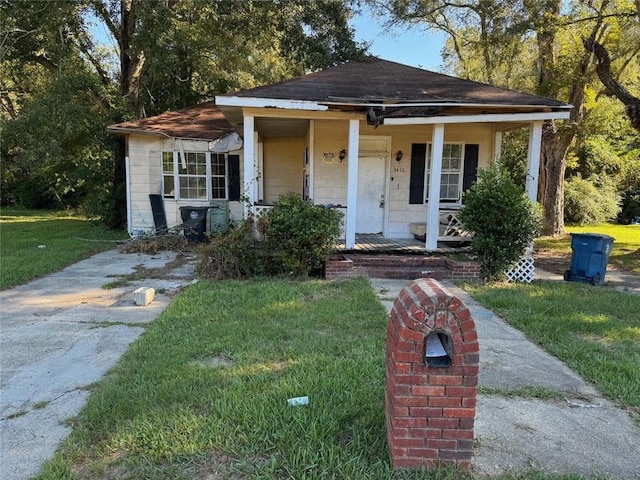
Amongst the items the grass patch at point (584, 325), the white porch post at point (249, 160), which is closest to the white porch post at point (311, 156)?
the white porch post at point (249, 160)

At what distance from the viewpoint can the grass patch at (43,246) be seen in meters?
7.36

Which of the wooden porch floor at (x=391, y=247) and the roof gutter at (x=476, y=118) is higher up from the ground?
the roof gutter at (x=476, y=118)

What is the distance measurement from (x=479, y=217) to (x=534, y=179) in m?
1.55

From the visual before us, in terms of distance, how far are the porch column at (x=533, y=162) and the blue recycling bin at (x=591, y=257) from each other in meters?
1.19

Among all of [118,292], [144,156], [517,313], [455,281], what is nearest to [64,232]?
[144,156]

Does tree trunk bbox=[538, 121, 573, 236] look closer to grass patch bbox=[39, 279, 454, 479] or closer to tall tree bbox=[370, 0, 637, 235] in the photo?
tall tree bbox=[370, 0, 637, 235]

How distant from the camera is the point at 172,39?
460 inches

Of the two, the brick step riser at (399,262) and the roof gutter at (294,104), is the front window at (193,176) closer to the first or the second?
the roof gutter at (294,104)

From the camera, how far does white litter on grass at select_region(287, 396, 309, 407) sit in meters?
2.89

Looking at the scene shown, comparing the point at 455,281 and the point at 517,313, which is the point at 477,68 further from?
the point at 517,313

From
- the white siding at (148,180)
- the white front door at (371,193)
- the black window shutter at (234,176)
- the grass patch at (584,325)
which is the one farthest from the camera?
the black window shutter at (234,176)

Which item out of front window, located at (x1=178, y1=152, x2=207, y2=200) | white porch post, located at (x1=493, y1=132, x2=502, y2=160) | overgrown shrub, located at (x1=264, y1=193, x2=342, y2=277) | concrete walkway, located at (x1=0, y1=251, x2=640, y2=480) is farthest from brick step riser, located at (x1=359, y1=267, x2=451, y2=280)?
front window, located at (x1=178, y1=152, x2=207, y2=200)

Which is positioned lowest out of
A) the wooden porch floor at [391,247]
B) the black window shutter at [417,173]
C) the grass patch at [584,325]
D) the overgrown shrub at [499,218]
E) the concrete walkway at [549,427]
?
the concrete walkway at [549,427]

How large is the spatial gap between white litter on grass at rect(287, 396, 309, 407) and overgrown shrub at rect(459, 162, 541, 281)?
5114mm
